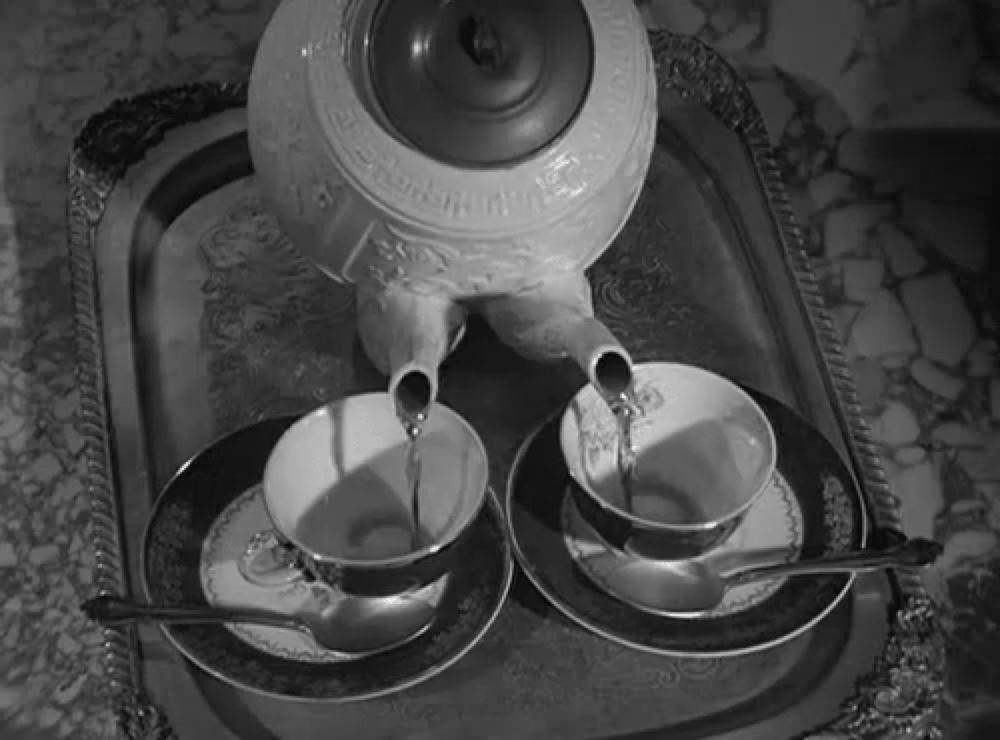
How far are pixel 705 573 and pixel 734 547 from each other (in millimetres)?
23

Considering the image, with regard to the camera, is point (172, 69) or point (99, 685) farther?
point (172, 69)

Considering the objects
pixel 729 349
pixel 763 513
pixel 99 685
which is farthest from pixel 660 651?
pixel 99 685

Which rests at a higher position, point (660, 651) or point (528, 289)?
point (528, 289)

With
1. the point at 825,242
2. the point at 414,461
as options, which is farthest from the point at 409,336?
the point at 825,242

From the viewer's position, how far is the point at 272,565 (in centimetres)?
70

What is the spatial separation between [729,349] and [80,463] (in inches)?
16.6

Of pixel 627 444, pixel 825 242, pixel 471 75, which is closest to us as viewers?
pixel 471 75

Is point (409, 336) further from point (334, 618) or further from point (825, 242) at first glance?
point (825, 242)

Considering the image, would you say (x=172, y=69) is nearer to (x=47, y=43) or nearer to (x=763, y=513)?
(x=47, y=43)

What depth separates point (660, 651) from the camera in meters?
0.69

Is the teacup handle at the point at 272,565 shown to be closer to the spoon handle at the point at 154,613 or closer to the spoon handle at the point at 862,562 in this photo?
the spoon handle at the point at 154,613

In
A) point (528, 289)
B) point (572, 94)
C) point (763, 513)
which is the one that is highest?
Answer: point (572, 94)

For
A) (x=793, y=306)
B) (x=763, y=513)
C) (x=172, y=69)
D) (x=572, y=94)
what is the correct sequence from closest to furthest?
(x=572, y=94) < (x=763, y=513) < (x=793, y=306) < (x=172, y=69)

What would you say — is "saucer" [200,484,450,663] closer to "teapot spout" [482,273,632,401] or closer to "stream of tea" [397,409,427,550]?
"stream of tea" [397,409,427,550]
